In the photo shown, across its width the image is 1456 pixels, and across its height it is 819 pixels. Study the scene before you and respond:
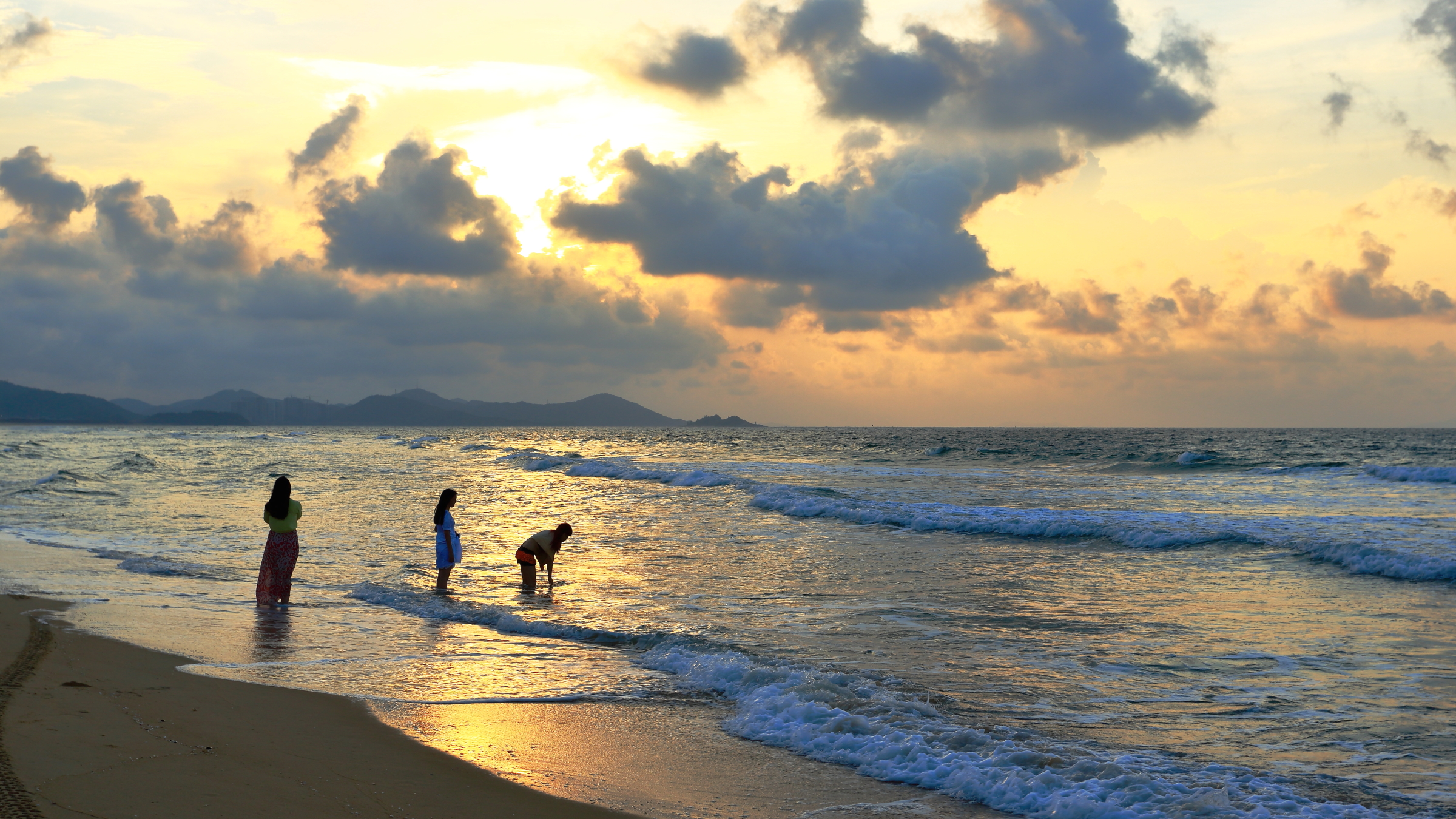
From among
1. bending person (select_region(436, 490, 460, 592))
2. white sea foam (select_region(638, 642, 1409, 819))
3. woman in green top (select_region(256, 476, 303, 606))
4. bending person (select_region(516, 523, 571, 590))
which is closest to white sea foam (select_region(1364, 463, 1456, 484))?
bending person (select_region(516, 523, 571, 590))

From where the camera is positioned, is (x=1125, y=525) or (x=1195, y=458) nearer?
(x=1125, y=525)

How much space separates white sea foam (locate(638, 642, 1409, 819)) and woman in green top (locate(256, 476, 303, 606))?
673 centimetres

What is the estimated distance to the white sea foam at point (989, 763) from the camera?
518 centimetres

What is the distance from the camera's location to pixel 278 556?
11.3 meters

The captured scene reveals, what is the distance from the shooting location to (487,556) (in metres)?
16.2

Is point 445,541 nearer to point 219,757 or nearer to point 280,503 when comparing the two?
point 280,503

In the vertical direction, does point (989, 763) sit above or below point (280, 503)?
below

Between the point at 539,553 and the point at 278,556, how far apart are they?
11.4 feet

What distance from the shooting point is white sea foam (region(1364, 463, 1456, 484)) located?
36219 mm

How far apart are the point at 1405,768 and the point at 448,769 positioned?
6.30m

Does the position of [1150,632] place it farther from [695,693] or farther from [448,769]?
[448,769]

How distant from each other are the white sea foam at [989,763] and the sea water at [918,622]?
2 centimetres

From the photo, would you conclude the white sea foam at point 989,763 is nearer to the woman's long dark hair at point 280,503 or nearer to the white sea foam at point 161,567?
the woman's long dark hair at point 280,503

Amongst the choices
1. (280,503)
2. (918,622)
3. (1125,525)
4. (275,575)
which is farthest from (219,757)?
(1125,525)
